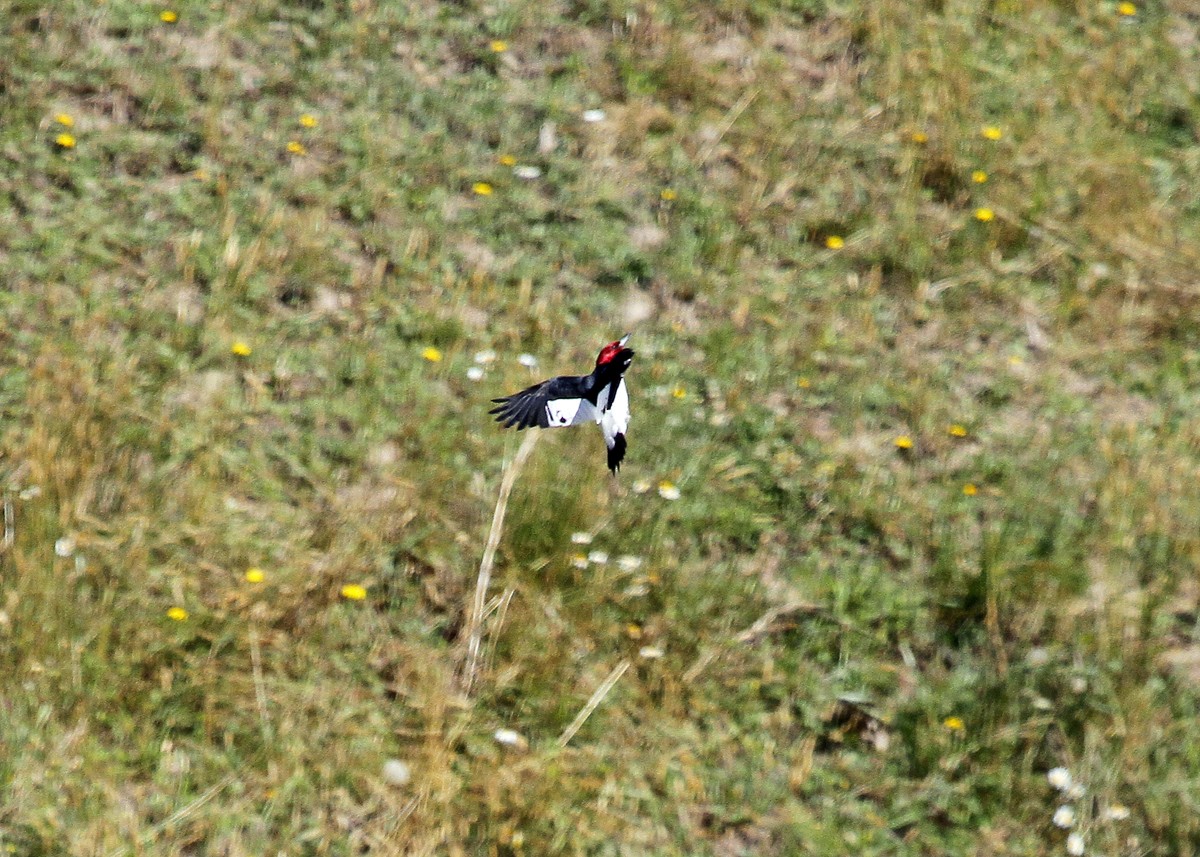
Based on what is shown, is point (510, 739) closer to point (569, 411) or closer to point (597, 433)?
point (597, 433)

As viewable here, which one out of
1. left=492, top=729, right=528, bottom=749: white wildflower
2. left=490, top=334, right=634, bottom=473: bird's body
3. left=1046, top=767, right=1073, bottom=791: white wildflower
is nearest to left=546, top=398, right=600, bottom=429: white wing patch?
left=490, top=334, right=634, bottom=473: bird's body

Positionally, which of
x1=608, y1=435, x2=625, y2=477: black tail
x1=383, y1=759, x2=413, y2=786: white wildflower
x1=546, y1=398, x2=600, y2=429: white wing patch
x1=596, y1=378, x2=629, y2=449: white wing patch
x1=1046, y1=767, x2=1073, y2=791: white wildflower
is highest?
x1=546, y1=398, x2=600, y2=429: white wing patch

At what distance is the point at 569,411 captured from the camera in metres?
2.45

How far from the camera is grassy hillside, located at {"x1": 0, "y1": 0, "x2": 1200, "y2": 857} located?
132 inches

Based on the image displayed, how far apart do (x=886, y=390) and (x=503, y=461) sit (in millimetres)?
1246

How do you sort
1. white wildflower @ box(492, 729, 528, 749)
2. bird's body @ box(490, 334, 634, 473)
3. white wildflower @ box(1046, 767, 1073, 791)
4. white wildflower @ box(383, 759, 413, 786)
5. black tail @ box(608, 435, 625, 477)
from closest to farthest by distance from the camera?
1. bird's body @ box(490, 334, 634, 473)
2. black tail @ box(608, 435, 625, 477)
3. white wildflower @ box(383, 759, 413, 786)
4. white wildflower @ box(492, 729, 528, 749)
5. white wildflower @ box(1046, 767, 1073, 791)

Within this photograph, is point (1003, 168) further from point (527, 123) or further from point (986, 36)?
point (527, 123)

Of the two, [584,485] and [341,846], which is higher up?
[584,485]

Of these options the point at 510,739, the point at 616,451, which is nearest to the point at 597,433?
the point at 510,739

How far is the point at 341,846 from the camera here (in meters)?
3.19

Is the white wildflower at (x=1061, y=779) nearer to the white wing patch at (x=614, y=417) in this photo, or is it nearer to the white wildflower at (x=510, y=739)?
the white wildflower at (x=510, y=739)

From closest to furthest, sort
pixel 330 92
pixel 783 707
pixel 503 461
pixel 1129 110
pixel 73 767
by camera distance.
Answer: pixel 73 767 → pixel 783 707 → pixel 503 461 → pixel 330 92 → pixel 1129 110

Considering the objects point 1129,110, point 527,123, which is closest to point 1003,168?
point 1129,110

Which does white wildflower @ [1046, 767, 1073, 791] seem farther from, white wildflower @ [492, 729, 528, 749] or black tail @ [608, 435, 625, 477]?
black tail @ [608, 435, 625, 477]
